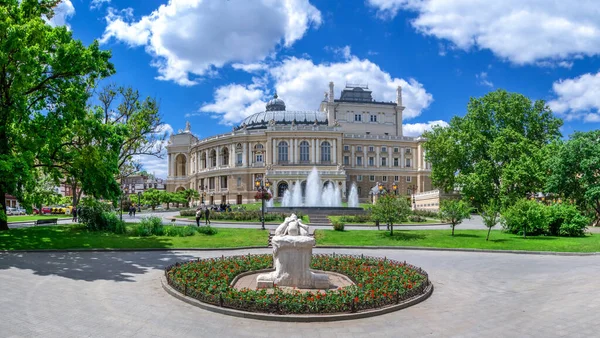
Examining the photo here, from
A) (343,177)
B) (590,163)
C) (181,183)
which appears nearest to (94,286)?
(590,163)

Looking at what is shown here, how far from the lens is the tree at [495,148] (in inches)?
1757

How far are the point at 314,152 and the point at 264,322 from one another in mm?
77666

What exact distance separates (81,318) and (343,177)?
70.1 meters

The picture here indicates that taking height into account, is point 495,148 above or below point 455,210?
above

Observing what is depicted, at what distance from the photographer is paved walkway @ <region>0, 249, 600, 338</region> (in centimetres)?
887

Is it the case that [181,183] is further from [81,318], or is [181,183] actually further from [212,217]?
[81,318]

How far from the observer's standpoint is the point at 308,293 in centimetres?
1066

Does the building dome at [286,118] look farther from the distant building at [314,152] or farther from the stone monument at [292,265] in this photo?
the stone monument at [292,265]

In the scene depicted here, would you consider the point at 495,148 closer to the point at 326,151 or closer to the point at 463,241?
the point at 463,241

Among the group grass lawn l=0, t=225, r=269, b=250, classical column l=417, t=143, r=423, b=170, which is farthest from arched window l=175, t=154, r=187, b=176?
grass lawn l=0, t=225, r=269, b=250

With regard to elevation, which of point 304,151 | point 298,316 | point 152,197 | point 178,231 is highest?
point 304,151

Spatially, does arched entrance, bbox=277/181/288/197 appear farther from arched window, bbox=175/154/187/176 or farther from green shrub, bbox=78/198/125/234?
green shrub, bbox=78/198/125/234

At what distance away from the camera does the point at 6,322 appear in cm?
908

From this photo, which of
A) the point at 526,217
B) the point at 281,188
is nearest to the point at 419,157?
the point at 281,188
